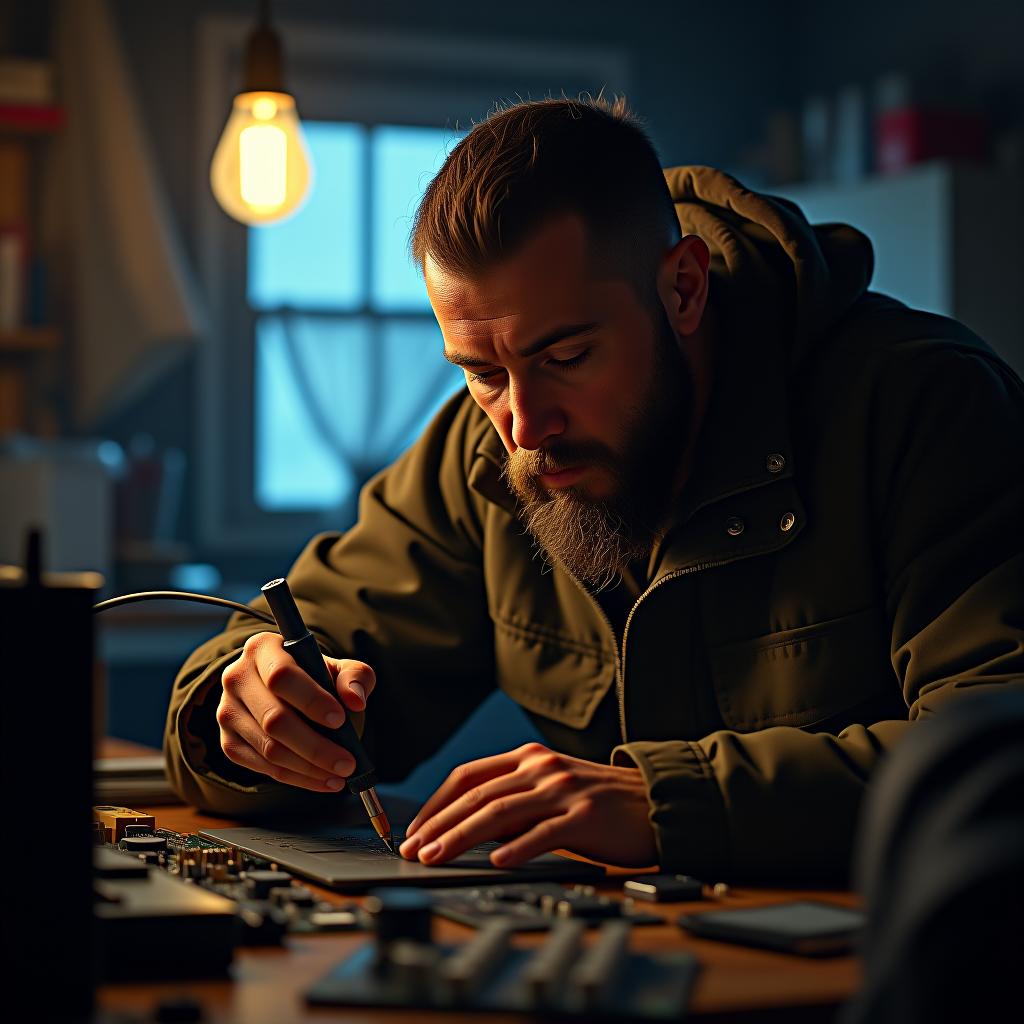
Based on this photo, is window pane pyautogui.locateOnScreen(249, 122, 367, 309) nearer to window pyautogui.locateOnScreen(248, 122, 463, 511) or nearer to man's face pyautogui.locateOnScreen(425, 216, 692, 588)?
window pyautogui.locateOnScreen(248, 122, 463, 511)

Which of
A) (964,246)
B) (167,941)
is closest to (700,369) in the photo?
(167,941)

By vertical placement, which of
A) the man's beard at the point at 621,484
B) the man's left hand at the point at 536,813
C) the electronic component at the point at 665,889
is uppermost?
the man's beard at the point at 621,484

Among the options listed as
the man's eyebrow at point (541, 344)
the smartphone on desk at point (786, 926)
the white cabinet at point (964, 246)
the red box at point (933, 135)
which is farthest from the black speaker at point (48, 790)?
the red box at point (933, 135)

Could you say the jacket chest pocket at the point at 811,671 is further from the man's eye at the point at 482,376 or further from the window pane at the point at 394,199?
the window pane at the point at 394,199

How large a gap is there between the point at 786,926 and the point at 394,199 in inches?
176

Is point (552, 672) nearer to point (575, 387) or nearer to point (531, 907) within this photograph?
point (575, 387)

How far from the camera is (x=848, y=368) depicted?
56.5 inches

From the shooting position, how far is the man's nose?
1375 millimetres

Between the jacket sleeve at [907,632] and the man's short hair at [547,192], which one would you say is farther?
the man's short hair at [547,192]

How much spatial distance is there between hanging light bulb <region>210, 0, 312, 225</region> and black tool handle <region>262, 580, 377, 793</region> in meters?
1.76

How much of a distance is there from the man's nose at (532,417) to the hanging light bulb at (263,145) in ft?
5.24

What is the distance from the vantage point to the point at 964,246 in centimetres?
443

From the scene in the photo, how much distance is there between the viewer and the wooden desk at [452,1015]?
2.40 ft

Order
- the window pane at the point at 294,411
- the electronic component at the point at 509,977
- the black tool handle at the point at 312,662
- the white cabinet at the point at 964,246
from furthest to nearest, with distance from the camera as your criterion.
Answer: the window pane at the point at 294,411 → the white cabinet at the point at 964,246 → the black tool handle at the point at 312,662 → the electronic component at the point at 509,977
